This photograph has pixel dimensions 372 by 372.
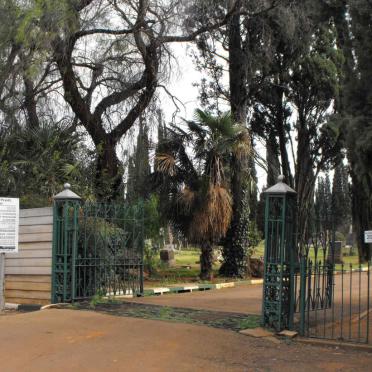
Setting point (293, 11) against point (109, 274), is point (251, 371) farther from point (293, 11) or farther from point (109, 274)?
point (293, 11)

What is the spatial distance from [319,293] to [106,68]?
10.7m

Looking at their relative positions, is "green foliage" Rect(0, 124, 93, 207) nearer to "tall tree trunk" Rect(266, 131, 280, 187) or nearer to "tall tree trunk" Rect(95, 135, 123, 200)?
"tall tree trunk" Rect(95, 135, 123, 200)

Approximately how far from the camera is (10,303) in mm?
12422

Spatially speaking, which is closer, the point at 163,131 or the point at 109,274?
the point at 109,274

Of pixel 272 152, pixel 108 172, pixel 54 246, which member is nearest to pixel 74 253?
pixel 54 246

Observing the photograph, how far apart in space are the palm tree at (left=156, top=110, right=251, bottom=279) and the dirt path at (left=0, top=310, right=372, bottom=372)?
8.19 metres

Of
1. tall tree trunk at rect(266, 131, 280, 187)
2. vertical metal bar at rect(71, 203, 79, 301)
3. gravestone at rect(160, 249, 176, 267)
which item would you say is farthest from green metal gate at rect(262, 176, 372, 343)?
tall tree trunk at rect(266, 131, 280, 187)

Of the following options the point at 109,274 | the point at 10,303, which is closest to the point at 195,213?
the point at 109,274

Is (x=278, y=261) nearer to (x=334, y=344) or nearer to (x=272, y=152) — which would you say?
(x=334, y=344)

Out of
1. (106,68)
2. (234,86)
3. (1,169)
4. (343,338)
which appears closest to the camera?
(343,338)

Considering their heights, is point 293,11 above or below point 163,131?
above

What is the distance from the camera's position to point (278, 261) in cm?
906

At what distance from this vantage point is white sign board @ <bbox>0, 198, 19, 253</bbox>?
1083cm

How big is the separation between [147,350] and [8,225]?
4615mm
